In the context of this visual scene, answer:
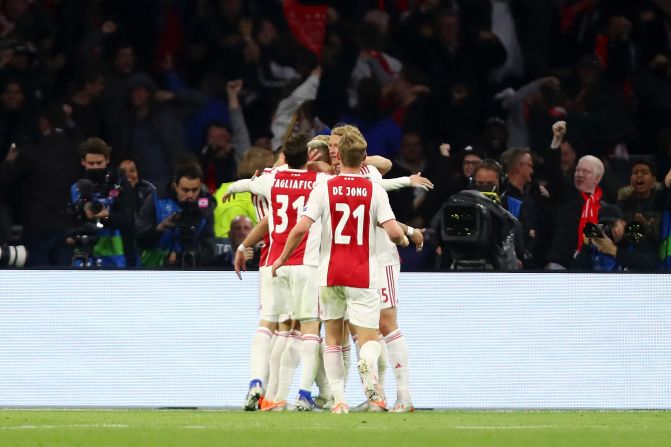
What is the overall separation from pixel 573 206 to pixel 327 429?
602 centimetres

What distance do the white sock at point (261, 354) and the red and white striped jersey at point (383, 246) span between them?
39.0 inches

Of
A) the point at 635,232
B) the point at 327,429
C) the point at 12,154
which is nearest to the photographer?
the point at 327,429

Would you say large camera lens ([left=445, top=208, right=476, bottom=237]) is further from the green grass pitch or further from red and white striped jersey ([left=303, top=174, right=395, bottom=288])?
red and white striped jersey ([left=303, top=174, right=395, bottom=288])

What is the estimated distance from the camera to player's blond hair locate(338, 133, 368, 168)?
34.3 feet

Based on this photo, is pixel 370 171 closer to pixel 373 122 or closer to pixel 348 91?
pixel 373 122

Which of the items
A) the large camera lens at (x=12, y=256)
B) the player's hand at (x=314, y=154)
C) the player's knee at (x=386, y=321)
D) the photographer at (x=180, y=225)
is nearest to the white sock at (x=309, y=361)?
the player's knee at (x=386, y=321)

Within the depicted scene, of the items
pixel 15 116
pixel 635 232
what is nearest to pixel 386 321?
pixel 635 232

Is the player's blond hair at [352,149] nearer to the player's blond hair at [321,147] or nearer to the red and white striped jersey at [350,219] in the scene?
the red and white striped jersey at [350,219]

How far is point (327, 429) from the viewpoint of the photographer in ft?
30.3

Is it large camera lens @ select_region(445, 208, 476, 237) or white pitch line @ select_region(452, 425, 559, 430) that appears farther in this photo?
large camera lens @ select_region(445, 208, 476, 237)

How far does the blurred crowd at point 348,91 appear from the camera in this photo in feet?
50.0

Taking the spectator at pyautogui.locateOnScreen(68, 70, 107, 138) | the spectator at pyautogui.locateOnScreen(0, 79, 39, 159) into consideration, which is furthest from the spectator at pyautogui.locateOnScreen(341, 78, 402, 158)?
the spectator at pyautogui.locateOnScreen(0, 79, 39, 159)

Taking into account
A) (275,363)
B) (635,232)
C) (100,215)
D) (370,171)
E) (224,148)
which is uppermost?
(224,148)

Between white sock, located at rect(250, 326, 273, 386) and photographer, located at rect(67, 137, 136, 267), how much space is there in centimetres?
261
